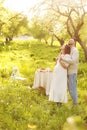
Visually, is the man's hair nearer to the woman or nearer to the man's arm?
the woman

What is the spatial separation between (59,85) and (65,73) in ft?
1.22

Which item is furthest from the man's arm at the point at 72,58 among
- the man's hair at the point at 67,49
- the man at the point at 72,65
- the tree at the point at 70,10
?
the tree at the point at 70,10

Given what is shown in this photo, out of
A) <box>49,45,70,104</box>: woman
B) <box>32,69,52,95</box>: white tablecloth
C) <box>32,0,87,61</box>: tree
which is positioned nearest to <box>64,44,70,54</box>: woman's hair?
<box>49,45,70,104</box>: woman

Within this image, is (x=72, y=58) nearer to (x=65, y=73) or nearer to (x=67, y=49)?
(x=67, y=49)

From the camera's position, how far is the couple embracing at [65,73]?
9.30 m

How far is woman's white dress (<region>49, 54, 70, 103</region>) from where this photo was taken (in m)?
9.42

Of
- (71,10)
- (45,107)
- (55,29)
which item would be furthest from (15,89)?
(55,29)

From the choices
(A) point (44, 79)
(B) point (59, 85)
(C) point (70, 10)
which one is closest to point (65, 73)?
(B) point (59, 85)

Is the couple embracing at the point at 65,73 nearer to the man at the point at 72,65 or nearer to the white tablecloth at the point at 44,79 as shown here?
the man at the point at 72,65

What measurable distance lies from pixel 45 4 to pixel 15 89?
1693cm

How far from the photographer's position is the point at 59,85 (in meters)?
9.49

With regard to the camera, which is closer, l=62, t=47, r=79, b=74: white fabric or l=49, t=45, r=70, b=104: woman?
l=62, t=47, r=79, b=74: white fabric

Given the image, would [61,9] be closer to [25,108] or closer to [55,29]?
[55,29]

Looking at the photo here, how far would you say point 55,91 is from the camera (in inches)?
376
